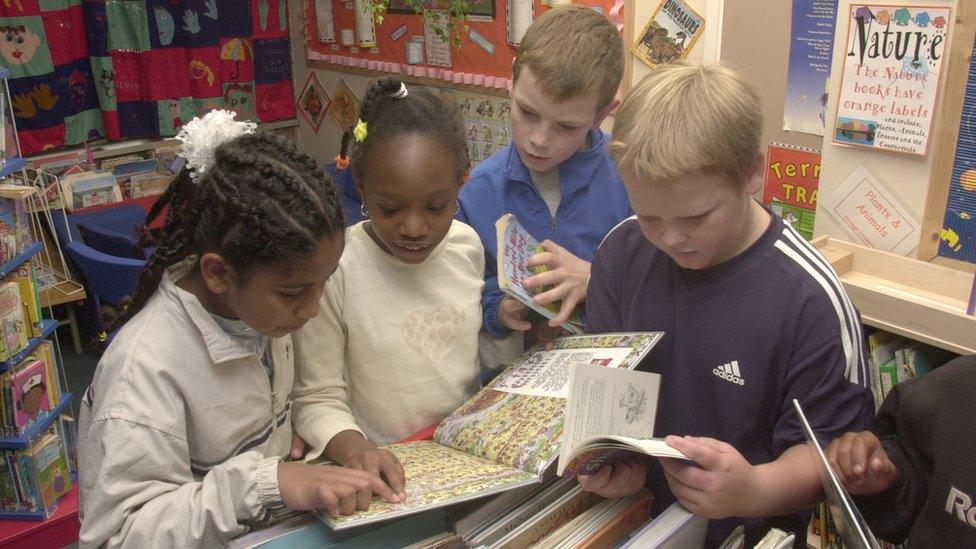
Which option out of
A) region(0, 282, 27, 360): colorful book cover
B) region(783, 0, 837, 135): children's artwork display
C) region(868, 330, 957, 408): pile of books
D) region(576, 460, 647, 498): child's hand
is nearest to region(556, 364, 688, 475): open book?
region(576, 460, 647, 498): child's hand

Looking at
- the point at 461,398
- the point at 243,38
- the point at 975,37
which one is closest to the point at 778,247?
the point at 461,398

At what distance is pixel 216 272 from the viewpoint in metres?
1.09

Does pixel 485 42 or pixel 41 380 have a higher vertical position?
pixel 485 42

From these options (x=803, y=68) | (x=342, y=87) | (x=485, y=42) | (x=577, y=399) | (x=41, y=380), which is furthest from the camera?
(x=342, y=87)

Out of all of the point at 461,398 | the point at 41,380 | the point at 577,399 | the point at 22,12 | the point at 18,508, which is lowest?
the point at 18,508

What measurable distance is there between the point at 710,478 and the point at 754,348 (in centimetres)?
25

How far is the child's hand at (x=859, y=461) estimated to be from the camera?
1023mm

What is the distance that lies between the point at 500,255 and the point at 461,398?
319mm

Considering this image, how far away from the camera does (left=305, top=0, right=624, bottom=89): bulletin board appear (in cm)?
401

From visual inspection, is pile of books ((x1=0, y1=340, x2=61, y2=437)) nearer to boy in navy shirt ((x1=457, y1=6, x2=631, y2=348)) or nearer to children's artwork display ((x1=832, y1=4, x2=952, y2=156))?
boy in navy shirt ((x1=457, y1=6, x2=631, y2=348))

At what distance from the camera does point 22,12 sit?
14.6 ft

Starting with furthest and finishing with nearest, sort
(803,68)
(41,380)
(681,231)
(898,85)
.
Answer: (41,380)
(803,68)
(898,85)
(681,231)

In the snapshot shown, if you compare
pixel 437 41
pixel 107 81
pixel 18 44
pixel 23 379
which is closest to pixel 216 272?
pixel 23 379

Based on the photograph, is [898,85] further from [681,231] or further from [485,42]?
[485,42]
